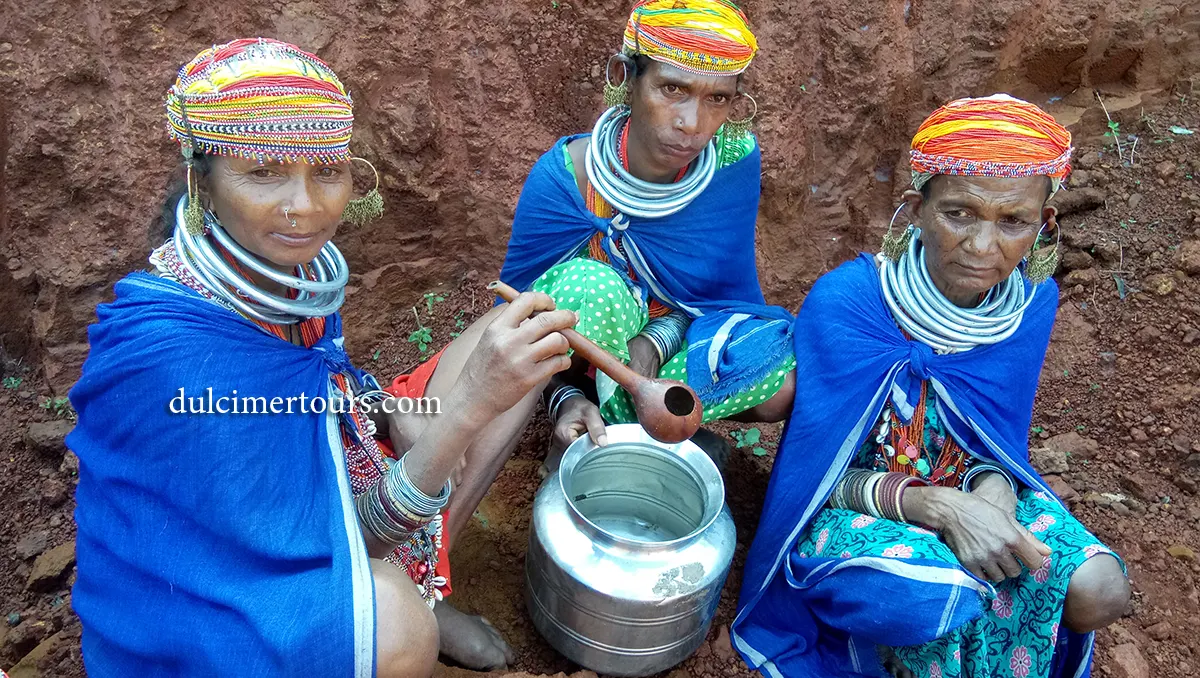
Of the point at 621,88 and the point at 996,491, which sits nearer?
the point at 996,491

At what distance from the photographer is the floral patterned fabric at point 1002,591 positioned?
213 cm

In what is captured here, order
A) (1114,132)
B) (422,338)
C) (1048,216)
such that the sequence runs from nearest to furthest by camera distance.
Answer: (1048,216), (422,338), (1114,132)

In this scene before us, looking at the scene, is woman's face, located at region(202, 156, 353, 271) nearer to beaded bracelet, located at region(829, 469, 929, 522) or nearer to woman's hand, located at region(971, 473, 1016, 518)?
beaded bracelet, located at region(829, 469, 929, 522)

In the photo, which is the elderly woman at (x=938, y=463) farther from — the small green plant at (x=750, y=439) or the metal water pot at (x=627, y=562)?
the small green plant at (x=750, y=439)

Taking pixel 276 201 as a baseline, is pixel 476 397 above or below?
below

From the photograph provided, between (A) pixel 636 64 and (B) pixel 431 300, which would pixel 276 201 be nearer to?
(A) pixel 636 64

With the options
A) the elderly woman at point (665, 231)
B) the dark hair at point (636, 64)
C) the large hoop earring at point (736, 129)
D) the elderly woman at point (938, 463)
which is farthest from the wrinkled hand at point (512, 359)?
the large hoop earring at point (736, 129)

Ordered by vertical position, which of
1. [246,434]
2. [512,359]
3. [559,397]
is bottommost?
[559,397]

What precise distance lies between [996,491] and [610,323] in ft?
3.74

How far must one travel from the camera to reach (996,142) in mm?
2143

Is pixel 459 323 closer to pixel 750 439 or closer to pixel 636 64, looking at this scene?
pixel 750 439

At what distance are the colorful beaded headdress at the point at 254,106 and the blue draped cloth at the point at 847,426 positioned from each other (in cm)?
142

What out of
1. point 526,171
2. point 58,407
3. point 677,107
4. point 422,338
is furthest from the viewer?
point 526,171

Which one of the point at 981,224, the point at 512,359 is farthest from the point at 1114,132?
the point at 512,359
